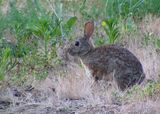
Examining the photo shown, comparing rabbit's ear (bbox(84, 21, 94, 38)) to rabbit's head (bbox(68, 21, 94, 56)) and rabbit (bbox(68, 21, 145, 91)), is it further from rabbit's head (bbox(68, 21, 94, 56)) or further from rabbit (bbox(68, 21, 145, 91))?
rabbit (bbox(68, 21, 145, 91))

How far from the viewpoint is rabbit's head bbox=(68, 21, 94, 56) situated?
28.2 ft

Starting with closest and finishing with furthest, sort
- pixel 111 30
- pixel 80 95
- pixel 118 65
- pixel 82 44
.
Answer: pixel 80 95
pixel 118 65
pixel 82 44
pixel 111 30

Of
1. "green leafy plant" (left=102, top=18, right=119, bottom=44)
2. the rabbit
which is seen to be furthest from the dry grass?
"green leafy plant" (left=102, top=18, right=119, bottom=44)

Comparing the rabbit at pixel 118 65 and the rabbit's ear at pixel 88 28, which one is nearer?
the rabbit at pixel 118 65

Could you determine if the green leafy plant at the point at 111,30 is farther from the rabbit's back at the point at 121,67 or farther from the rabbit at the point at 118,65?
the rabbit's back at the point at 121,67

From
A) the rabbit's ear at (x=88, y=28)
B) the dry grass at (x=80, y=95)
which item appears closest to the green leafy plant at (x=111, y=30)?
the dry grass at (x=80, y=95)

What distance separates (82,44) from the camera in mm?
8617

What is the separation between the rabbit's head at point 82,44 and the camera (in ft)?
28.2

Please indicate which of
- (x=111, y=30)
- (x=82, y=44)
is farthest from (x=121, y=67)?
(x=111, y=30)

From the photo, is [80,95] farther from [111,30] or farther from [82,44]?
[111,30]

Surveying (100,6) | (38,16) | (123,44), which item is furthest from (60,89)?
(100,6)

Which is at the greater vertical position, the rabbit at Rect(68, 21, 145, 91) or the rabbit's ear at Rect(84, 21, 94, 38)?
the rabbit's ear at Rect(84, 21, 94, 38)

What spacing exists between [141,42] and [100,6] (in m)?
2.19

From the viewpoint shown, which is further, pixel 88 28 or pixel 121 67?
pixel 88 28
